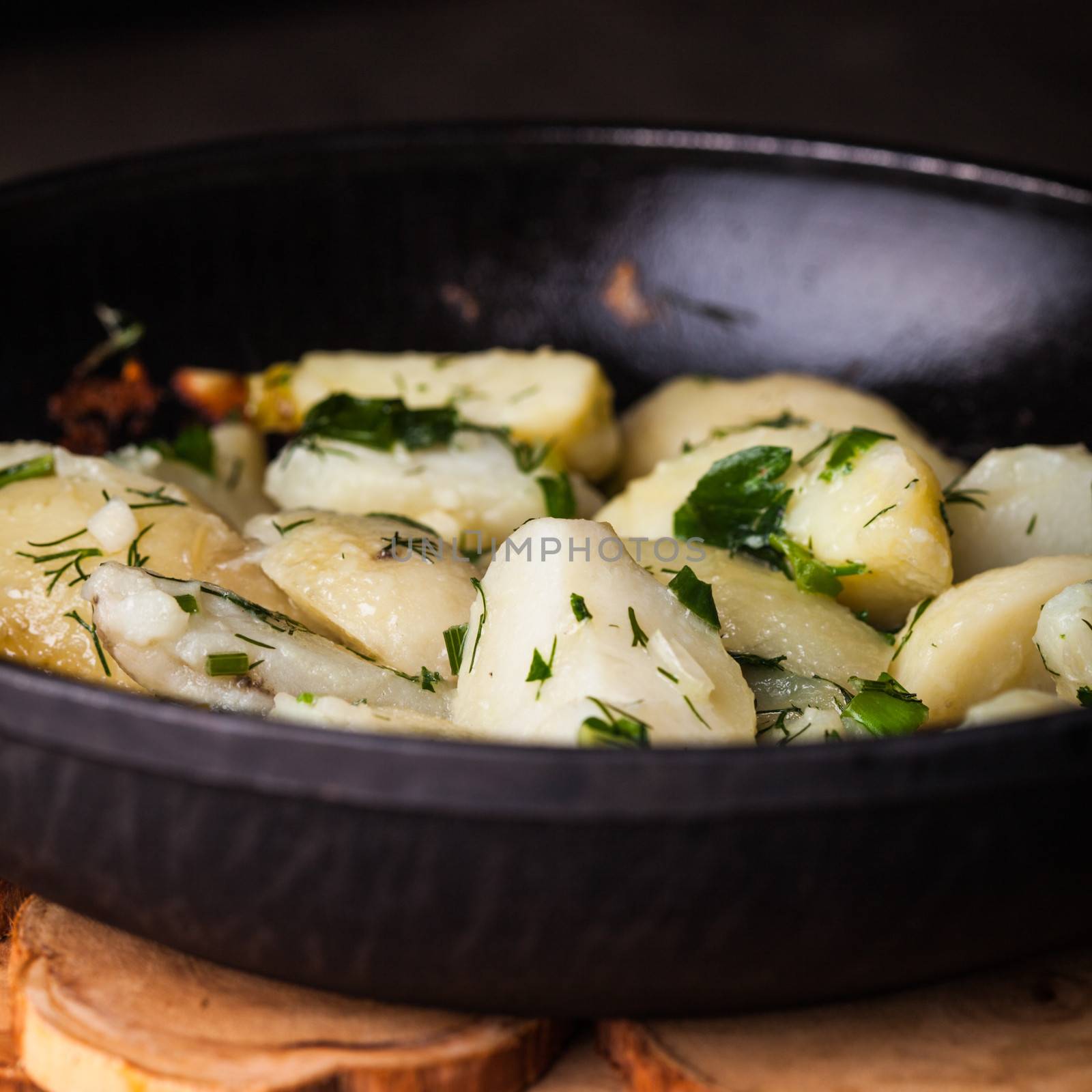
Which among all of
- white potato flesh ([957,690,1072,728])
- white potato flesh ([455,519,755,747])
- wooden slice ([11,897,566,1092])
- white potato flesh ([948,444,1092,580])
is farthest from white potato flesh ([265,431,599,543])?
white potato flesh ([957,690,1072,728])

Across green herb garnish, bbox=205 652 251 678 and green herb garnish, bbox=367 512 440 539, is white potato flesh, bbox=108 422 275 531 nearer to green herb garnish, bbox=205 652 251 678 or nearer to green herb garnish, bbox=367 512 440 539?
green herb garnish, bbox=367 512 440 539

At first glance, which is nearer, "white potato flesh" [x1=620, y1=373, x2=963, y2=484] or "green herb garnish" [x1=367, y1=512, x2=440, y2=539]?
"green herb garnish" [x1=367, y1=512, x2=440, y2=539]

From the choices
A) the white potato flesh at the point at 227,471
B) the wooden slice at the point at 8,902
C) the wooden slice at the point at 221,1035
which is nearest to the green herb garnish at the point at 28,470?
the white potato flesh at the point at 227,471

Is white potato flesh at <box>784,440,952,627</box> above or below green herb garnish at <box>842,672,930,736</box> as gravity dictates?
above

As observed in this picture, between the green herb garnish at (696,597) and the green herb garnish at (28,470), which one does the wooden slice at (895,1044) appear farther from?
the green herb garnish at (28,470)

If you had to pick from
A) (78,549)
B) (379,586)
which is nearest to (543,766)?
(379,586)

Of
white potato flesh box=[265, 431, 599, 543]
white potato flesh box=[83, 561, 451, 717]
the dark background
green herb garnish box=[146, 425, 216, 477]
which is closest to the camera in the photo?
white potato flesh box=[83, 561, 451, 717]
